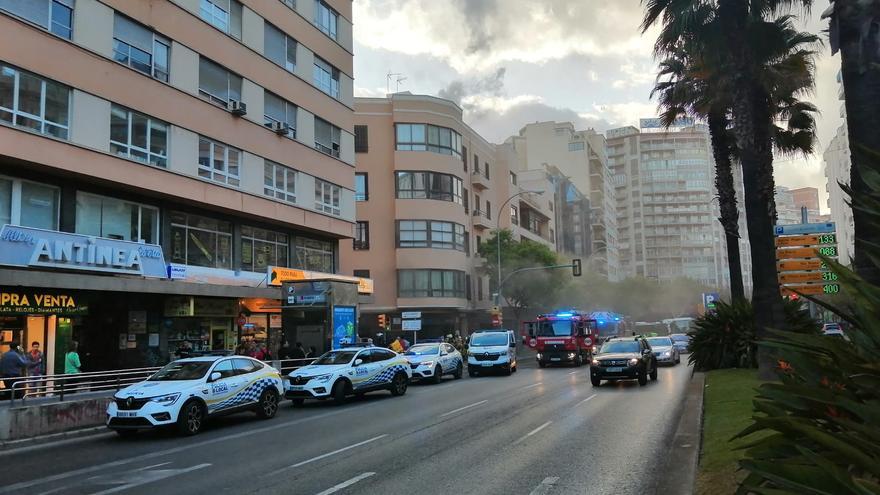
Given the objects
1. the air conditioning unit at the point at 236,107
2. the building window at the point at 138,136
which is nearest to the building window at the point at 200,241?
the building window at the point at 138,136

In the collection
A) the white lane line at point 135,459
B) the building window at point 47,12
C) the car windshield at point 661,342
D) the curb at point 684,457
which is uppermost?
the building window at point 47,12

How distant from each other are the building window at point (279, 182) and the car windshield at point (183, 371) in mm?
14794

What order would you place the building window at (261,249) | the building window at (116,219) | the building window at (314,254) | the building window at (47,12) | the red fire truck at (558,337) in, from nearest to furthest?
the building window at (47,12) → the building window at (116,219) → the building window at (261,249) → the building window at (314,254) → the red fire truck at (558,337)

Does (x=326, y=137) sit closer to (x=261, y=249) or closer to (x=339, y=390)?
(x=261, y=249)

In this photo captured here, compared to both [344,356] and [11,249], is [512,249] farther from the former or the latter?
[11,249]

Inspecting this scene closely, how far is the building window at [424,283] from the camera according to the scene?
166 ft

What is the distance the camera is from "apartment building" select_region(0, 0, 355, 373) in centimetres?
1884

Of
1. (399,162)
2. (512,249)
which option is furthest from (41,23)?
(512,249)

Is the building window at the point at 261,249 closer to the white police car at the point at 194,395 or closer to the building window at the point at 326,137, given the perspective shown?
the building window at the point at 326,137

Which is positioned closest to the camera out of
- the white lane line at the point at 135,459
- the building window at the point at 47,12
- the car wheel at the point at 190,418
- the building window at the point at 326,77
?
the white lane line at the point at 135,459

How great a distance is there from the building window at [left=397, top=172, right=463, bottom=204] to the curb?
129 ft

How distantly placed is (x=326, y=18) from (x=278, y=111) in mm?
7581

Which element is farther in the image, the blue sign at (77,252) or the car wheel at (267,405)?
the blue sign at (77,252)

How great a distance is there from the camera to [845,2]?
7418mm
